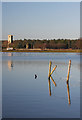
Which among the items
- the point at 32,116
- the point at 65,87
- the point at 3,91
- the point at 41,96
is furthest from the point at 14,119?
the point at 65,87

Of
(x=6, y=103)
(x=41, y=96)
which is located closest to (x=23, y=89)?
(x=41, y=96)

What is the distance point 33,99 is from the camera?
2253 cm

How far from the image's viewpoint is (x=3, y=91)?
26.6 meters

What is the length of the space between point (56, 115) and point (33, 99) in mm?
5182

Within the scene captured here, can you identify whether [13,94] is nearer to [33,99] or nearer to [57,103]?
[33,99]

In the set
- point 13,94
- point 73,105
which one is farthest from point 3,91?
point 73,105

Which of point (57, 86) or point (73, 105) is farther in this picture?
Answer: point (57, 86)

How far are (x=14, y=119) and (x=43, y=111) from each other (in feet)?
8.77

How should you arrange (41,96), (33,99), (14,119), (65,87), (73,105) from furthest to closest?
(65,87)
(41,96)
(33,99)
(73,105)
(14,119)

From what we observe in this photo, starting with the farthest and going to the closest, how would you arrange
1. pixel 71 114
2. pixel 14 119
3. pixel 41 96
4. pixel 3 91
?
pixel 3 91, pixel 41 96, pixel 71 114, pixel 14 119

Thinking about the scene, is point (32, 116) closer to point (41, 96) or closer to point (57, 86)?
point (41, 96)

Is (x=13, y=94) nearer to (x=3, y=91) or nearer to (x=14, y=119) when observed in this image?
(x=3, y=91)

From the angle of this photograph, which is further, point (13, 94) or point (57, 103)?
point (13, 94)

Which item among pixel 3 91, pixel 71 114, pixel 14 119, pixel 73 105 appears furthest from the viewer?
pixel 3 91
